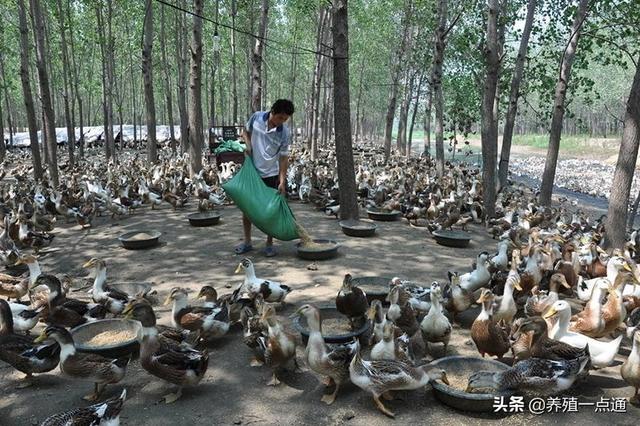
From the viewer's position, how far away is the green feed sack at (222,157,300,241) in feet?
25.3

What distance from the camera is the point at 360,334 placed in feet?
16.9

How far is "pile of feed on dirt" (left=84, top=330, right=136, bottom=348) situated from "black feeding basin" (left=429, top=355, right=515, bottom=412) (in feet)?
10.5

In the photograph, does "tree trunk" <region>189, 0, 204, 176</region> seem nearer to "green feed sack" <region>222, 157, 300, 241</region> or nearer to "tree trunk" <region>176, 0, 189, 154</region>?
"green feed sack" <region>222, 157, 300, 241</region>

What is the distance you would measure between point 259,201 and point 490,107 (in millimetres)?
6671

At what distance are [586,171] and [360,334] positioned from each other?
37420mm

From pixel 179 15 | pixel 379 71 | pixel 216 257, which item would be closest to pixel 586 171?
pixel 379 71

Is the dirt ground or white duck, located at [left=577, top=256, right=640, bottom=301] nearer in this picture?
the dirt ground

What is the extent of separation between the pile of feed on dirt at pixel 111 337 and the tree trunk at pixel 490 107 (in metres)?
9.33

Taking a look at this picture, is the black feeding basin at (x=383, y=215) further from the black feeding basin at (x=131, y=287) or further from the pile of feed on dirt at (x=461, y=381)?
the pile of feed on dirt at (x=461, y=381)

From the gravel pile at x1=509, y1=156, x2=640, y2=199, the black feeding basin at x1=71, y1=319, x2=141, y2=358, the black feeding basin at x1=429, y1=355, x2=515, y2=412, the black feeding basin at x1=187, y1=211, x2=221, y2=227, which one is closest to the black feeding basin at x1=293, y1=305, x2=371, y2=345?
the black feeding basin at x1=429, y1=355, x2=515, y2=412

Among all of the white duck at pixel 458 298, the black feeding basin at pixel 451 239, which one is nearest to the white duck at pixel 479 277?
the white duck at pixel 458 298

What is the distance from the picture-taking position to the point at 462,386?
4500 millimetres

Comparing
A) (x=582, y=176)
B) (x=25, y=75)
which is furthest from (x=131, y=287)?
(x=582, y=176)

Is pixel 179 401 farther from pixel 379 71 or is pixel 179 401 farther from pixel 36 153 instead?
pixel 379 71
